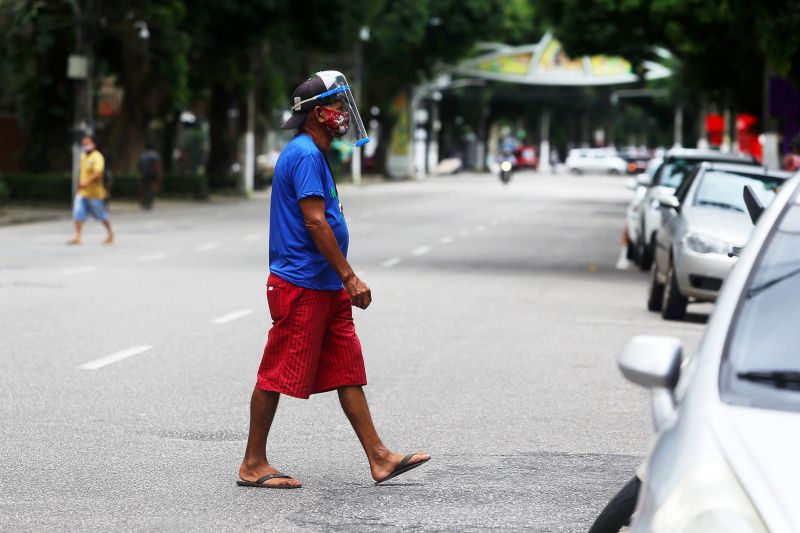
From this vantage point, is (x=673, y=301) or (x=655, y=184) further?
(x=655, y=184)

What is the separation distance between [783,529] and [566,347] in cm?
1027

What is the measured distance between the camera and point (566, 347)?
13.6 m

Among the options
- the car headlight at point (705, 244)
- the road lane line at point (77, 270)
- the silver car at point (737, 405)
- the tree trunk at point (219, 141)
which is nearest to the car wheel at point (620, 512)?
the silver car at point (737, 405)

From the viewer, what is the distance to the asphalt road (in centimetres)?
705

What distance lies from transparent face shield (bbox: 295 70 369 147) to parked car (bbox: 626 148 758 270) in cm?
1619

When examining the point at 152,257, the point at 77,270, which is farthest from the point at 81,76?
the point at 77,270

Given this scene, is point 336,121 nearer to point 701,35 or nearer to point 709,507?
point 709,507

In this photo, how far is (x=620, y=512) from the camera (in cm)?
532

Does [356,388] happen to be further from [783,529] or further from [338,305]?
[783,529]

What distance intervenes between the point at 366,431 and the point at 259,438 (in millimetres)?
458

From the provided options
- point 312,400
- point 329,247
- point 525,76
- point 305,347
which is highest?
point 525,76

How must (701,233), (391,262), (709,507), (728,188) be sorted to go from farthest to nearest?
1. (391,262)
2. (728,188)
3. (701,233)
4. (709,507)

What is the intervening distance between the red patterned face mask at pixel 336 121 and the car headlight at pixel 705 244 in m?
8.91

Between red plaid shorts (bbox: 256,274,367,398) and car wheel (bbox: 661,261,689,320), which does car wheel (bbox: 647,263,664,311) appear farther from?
red plaid shorts (bbox: 256,274,367,398)
